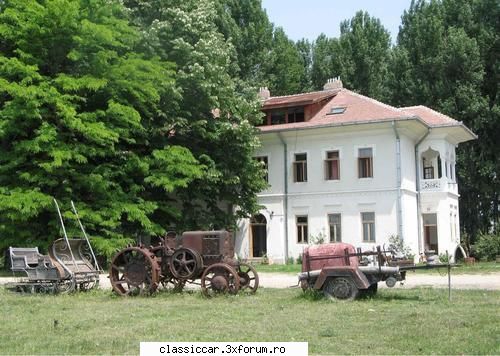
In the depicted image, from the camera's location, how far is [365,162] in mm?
34469

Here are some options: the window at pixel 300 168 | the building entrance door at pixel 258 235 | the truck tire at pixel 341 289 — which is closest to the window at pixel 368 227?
the window at pixel 300 168

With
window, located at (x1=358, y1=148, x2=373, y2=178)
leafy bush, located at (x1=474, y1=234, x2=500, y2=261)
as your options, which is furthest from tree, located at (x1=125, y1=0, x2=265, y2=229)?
leafy bush, located at (x1=474, y1=234, x2=500, y2=261)

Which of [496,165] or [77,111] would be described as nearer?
[77,111]

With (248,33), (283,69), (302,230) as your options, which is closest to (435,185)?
(302,230)

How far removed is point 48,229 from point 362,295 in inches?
657

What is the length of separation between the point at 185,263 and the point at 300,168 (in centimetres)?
2136

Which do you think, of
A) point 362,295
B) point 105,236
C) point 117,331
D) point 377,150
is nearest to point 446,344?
point 117,331

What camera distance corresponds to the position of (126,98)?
93.4ft

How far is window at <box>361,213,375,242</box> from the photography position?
33.8 meters

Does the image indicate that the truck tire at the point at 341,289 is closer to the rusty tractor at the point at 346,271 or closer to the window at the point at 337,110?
the rusty tractor at the point at 346,271

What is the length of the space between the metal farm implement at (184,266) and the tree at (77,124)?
408 inches

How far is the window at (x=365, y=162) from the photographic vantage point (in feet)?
112

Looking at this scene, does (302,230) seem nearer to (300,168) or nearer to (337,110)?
(300,168)

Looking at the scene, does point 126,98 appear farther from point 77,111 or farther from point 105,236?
point 105,236
